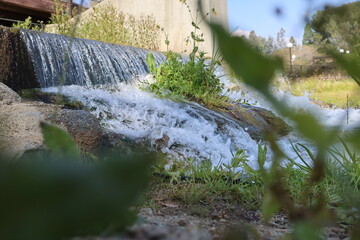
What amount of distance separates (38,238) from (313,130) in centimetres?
17

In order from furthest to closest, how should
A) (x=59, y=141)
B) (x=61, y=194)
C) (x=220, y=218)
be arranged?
(x=220, y=218) < (x=59, y=141) < (x=61, y=194)

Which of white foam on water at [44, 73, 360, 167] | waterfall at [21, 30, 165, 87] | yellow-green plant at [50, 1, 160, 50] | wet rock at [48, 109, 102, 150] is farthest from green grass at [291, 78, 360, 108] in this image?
wet rock at [48, 109, 102, 150]

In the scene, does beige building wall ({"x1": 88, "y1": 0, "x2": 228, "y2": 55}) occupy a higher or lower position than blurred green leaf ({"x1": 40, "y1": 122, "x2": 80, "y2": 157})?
higher

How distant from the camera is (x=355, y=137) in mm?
348

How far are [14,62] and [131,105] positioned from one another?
1987mm

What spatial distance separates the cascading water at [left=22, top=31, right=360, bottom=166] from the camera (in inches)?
151

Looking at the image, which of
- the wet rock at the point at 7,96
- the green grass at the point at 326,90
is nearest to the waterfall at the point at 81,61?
the wet rock at the point at 7,96

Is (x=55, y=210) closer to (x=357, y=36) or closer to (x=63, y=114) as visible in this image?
(x=357, y=36)

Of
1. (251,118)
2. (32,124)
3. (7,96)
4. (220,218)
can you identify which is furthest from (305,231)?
(251,118)

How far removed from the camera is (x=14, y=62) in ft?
17.6

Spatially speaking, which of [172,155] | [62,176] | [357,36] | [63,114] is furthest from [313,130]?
[172,155]

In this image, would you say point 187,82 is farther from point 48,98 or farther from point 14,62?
point 14,62

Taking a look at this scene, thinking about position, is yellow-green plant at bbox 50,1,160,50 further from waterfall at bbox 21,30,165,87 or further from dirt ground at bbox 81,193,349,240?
dirt ground at bbox 81,193,349,240

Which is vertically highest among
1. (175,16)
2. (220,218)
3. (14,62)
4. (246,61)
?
(175,16)
